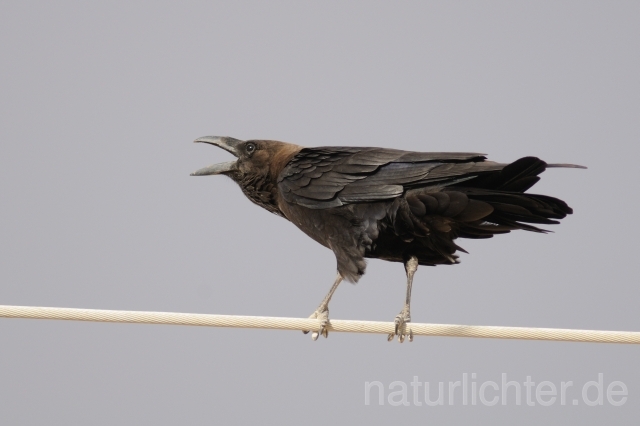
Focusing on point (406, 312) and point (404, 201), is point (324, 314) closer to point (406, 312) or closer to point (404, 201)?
point (406, 312)

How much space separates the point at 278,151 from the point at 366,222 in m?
0.78

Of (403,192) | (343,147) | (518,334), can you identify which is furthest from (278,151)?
(518,334)

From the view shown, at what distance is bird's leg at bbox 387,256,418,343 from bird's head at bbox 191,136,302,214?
0.81m

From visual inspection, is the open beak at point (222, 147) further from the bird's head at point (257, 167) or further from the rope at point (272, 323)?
the rope at point (272, 323)

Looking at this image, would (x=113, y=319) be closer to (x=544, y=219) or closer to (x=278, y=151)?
(x=278, y=151)

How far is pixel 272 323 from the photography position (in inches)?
171

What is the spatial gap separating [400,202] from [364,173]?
0.83 feet

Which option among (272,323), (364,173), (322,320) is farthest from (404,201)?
(272,323)

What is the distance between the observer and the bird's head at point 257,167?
5.24 m

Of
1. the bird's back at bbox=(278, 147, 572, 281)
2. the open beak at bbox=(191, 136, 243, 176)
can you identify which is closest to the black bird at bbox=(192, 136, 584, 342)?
the bird's back at bbox=(278, 147, 572, 281)

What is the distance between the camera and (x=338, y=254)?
4.87 meters

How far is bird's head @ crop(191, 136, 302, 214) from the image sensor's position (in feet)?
17.2

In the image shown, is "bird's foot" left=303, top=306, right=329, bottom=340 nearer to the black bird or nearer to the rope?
the black bird

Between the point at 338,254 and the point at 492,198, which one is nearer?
the point at 492,198
